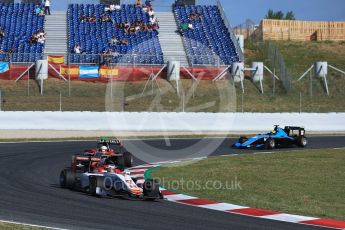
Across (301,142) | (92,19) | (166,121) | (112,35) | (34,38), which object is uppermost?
(92,19)

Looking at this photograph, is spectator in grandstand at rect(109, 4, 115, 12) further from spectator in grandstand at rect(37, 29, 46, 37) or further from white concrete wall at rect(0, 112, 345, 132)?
white concrete wall at rect(0, 112, 345, 132)

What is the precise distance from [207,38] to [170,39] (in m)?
2.31

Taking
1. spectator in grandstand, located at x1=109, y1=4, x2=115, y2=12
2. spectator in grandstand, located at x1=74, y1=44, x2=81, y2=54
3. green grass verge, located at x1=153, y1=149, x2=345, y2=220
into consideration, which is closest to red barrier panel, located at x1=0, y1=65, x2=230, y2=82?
spectator in grandstand, located at x1=74, y1=44, x2=81, y2=54

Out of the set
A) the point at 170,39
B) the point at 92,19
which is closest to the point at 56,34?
the point at 92,19

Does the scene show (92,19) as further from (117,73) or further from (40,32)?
(117,73)

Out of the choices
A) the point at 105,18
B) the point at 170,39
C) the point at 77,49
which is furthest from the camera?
the point at 105,18

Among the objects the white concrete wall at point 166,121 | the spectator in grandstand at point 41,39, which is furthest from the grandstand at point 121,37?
the white concrete wall at point 166,121

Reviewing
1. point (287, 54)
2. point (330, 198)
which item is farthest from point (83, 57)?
point (330, 198)

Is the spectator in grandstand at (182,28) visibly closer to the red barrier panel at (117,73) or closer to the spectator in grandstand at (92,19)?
the spectator in grandstand at (92,19)

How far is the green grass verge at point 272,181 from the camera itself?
12703 mm

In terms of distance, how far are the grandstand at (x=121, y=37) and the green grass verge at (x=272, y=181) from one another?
17.5 meters

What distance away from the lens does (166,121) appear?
103ft

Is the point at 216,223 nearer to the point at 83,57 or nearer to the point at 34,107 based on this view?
the point at 34,107

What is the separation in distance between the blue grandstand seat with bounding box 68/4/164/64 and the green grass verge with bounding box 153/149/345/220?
1701 centimetres
